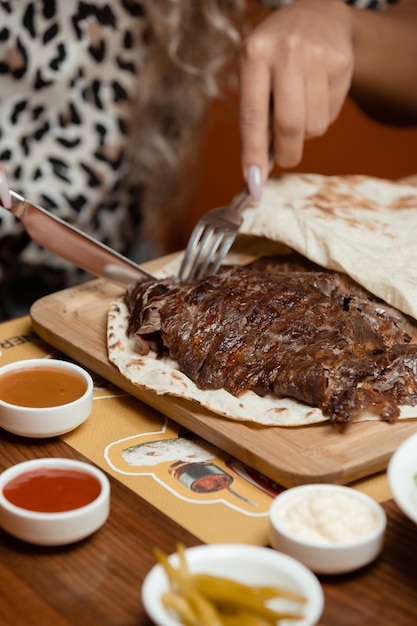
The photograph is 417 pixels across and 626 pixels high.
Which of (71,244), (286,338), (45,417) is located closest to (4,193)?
(71,244)

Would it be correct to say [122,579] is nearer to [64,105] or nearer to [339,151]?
[64,105]

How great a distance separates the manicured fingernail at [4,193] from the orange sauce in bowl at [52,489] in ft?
2.95

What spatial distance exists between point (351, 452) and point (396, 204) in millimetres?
1266

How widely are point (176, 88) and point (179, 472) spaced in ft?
6.98

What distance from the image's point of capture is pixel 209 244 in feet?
7.93

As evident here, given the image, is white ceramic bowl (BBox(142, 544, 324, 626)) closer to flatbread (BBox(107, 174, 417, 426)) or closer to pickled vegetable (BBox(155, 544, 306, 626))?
pickled vegetable (BBox(155, 544, 306, 626))

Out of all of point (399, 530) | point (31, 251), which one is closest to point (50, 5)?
point (31, 251)

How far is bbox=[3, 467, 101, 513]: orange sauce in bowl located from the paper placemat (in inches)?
6.5

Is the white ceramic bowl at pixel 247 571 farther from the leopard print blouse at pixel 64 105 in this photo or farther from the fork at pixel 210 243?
the leopard print blouse at pixel 64 105

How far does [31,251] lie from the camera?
3.01 metres

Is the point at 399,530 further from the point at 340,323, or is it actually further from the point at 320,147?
the point at 320,147

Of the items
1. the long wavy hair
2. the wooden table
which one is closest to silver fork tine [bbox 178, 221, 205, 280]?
the wooden table

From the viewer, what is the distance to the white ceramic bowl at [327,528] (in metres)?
1.36

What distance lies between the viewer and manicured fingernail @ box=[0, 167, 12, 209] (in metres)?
2.16
